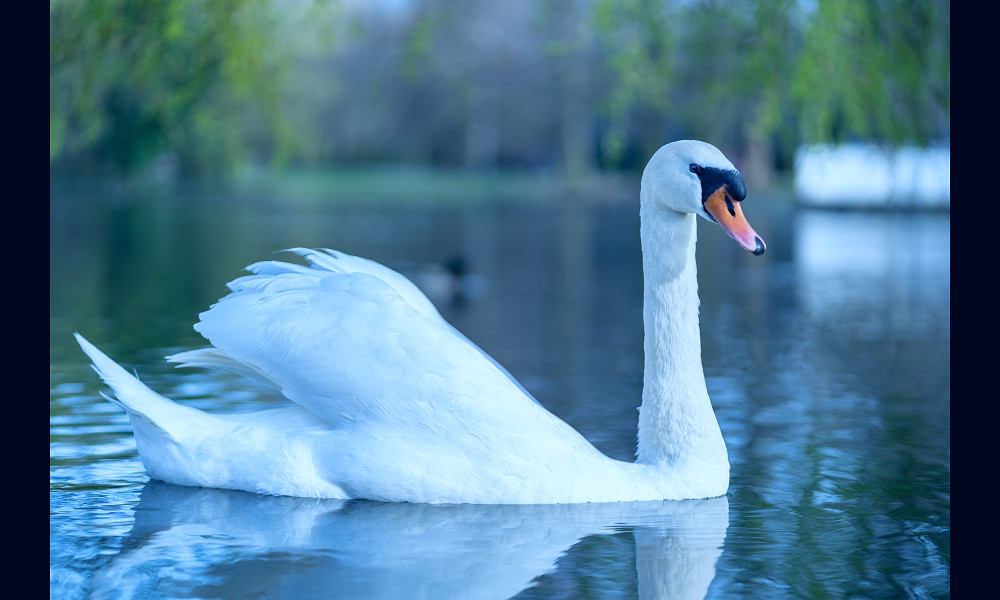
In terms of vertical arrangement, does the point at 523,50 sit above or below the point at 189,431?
above

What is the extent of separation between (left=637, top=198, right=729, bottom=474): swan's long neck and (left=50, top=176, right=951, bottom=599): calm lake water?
0.25m

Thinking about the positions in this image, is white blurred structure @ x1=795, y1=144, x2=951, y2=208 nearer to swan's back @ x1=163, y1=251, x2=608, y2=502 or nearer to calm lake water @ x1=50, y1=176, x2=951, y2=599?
calm lake water @ x1=50, y1=176, x2=951, y2=599

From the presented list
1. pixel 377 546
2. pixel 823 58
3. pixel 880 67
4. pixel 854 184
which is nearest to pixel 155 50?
pixel 823 58

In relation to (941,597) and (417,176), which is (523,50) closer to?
Result: (417,176)

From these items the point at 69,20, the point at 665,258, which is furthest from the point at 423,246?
the point at 665,258

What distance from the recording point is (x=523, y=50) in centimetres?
7125

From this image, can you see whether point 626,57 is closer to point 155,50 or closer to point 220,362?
point 155,50

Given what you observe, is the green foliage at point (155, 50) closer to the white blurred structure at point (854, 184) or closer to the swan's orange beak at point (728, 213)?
the swan's orange beak at point (728, 213)

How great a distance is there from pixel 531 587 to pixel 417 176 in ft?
220

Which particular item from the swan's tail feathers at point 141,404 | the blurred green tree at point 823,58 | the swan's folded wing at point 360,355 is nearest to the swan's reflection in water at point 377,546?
the swan's tail feathers at point 141,404

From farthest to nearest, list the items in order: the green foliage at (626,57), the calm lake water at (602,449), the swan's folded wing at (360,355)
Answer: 1. the green foliage at (626,57)
2. the swan's folded wing at (360,355)
3. the calm lake water at (602,449)

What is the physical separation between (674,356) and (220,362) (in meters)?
2.11

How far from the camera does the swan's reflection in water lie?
5.01 metres

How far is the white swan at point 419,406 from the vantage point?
5941mm
